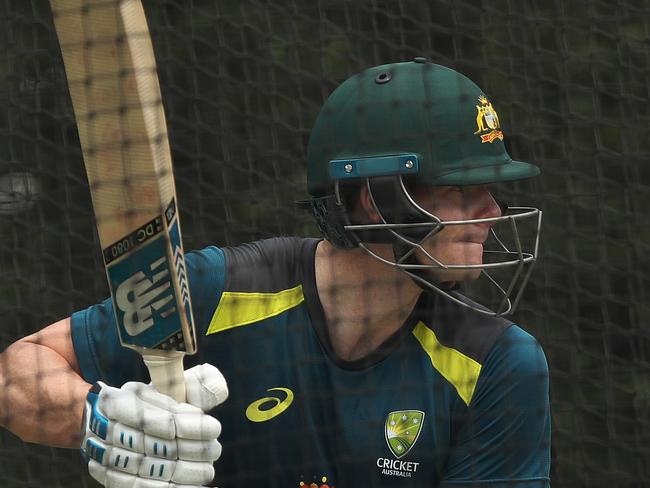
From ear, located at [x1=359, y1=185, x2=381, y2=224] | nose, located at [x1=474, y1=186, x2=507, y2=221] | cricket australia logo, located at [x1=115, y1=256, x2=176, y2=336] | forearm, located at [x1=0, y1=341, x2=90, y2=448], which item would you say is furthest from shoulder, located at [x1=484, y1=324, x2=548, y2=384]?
forearm, located at [x1=0, y1=341, x2=90, y2=448]

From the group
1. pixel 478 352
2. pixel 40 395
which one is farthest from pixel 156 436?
pixel 478 352

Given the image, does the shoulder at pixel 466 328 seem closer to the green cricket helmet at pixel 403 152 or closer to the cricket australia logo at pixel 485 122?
the green cricket helmet at pixel 403 152

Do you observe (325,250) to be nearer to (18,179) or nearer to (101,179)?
(101,179)

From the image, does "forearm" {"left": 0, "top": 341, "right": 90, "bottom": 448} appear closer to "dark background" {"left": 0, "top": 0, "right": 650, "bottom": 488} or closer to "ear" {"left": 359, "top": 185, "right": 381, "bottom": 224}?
"ear" {"left": 359, "top": 185, "right": 381, "bottom": 224}

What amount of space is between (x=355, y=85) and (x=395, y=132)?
0.15 m

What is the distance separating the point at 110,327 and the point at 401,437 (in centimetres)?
65

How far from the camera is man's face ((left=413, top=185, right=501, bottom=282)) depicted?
8.80ft

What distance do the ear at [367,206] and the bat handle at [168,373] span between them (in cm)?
54

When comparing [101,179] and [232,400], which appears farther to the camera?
[232,400]

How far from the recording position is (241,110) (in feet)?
13.3

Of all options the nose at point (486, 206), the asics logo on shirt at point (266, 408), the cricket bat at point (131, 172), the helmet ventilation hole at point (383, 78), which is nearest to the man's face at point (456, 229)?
the nose at point (486, 206)

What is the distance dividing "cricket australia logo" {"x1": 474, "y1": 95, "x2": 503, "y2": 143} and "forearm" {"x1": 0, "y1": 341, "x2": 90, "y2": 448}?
972 mm

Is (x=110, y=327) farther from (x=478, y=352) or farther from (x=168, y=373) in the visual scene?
(x=478, y=352)

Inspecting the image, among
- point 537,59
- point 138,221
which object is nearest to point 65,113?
point 537,59
